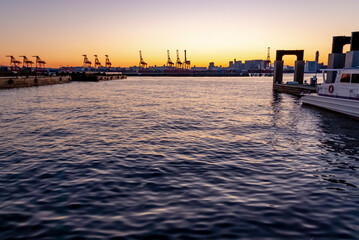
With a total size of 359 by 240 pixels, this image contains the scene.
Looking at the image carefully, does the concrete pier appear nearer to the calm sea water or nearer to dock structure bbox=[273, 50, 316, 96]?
the calm sea water

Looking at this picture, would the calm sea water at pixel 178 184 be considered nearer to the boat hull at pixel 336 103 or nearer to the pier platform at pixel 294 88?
the boat hull at pixel 336 103

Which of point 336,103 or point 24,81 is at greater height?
point 24,81

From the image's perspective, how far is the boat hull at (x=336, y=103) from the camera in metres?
22.3

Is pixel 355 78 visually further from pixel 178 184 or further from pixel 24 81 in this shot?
pixel 24 81

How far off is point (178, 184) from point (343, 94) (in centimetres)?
2198

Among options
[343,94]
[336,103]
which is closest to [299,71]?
[336,103]

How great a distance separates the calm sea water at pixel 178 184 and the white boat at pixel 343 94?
7096 mm

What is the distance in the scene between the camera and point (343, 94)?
24.1 meters

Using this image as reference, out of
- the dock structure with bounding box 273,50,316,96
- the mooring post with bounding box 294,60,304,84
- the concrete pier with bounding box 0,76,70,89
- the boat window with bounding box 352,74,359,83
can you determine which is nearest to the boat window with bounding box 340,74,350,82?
the boat window with bounding box 352,74,359,83

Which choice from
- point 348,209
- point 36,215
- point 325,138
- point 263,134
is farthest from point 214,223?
point 325,138

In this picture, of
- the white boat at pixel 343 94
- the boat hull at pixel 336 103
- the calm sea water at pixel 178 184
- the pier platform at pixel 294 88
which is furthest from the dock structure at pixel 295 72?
the calm sea water at pixel 178 184

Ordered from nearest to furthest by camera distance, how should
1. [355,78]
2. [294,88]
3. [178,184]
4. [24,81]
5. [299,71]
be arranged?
1. [178,184]
2. [355,78]
3. [294,88]
4. [299,71]
5. [24,81]

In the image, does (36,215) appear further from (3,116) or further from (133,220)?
(3,116)

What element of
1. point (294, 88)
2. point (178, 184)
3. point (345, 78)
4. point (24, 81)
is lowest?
point (178, 184)
